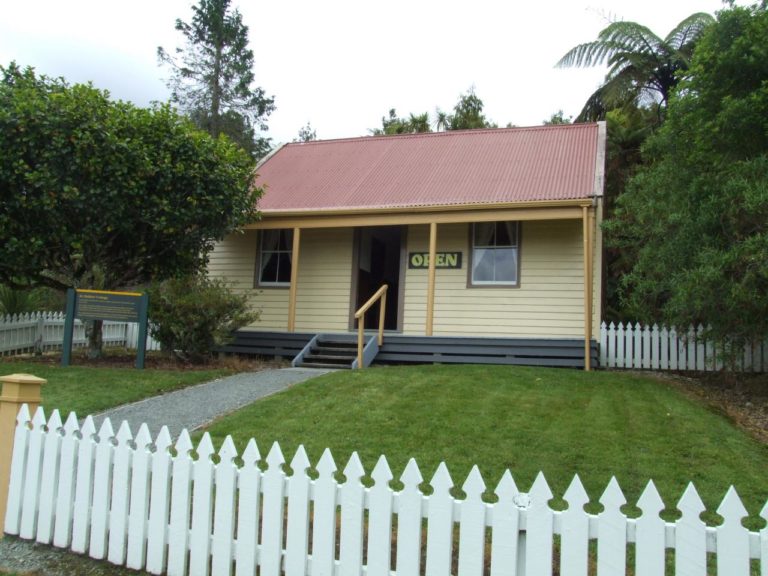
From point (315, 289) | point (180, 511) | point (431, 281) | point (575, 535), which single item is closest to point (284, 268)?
point (315, 289)

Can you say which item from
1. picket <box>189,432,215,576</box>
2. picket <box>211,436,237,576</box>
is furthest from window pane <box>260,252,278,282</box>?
picket <box>211,436,237,576</box>

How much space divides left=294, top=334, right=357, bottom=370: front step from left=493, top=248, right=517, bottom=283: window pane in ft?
11.0

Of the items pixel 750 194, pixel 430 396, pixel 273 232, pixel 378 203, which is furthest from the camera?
pixel 273 232

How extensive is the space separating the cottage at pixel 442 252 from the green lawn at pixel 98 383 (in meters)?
2.97

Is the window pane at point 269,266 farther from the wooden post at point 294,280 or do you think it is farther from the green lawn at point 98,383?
the green lawn at point 98,383

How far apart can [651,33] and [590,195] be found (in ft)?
34.9

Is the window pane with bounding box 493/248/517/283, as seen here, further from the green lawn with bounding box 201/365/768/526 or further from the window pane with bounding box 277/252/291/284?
the window pane with bounding box 277/252/291/284

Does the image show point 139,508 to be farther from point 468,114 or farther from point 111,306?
point 468,114

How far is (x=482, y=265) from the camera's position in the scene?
13875mm

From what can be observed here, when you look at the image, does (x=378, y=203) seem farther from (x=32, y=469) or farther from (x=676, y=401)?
(x=32, y=469)

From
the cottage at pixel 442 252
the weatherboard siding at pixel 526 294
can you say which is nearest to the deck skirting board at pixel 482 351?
the cottage at pixel 442 252

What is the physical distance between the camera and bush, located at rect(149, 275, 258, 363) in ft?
37.9

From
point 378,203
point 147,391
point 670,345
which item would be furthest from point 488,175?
point 147,391

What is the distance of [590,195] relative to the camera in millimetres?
11969
